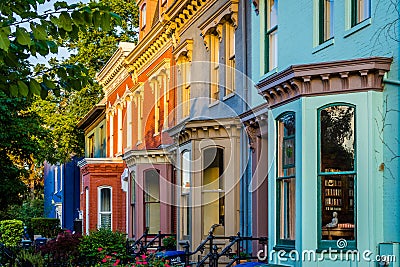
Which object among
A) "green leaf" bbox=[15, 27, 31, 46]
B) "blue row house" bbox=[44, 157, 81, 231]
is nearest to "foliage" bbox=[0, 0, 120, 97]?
"green leaf" bbox=[15, 27, 31, 46]

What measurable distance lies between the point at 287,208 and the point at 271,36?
5.12m

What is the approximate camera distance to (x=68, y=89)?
10.0 meters

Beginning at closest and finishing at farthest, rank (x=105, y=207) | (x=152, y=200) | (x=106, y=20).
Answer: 1. (x=106, y=20)
2. (x=152, y=200)
3. (x=105, y=207)

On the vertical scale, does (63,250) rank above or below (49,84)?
below

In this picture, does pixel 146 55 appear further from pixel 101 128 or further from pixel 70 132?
pixel 70 132

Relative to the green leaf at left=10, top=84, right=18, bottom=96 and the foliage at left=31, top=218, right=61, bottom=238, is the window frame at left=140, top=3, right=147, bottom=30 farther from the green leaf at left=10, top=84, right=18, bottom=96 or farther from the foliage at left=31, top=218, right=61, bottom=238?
the green leaf at left=10, top=84, right=18, bottom=96

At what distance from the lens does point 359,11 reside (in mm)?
14047

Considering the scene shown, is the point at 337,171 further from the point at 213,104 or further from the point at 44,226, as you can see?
the point at 44,226

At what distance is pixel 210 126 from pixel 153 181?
370 inches

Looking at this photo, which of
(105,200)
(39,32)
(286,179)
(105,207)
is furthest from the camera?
(105,207)

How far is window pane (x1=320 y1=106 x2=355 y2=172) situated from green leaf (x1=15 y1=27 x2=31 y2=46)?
599 centimetres

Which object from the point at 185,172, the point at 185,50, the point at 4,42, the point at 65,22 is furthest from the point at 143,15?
the point at 4,42

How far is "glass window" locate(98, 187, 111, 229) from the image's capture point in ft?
127

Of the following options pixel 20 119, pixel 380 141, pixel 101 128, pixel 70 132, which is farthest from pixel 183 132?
pixel 70 132
